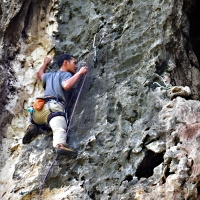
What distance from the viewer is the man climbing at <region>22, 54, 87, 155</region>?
634 centimetres

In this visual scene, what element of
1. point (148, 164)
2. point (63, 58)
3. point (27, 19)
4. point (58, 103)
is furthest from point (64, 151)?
point (27, 19)

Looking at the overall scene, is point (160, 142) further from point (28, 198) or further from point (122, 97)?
point (28, 198)

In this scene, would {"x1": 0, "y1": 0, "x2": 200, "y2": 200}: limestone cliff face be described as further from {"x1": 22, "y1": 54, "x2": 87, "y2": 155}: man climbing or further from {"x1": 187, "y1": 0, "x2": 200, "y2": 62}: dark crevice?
{"x1": 22, "y1": 54, "x2": 87, "y2": 155}: man climbing

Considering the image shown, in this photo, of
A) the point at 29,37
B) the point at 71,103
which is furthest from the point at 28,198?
the point at 29,37

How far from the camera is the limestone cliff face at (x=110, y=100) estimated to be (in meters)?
5.59

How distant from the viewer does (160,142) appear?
18.7 ft

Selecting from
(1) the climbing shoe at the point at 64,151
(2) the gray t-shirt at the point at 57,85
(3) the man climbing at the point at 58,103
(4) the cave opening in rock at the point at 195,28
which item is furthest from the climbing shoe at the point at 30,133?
(4) the cave opening in rock at the point at 195,28

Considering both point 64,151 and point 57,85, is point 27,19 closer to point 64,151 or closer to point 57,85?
point 57,85

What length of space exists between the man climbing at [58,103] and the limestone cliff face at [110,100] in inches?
6.8

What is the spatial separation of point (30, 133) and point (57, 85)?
814mm

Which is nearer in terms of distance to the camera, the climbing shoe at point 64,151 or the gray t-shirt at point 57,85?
the climbing shoe at point 64,151

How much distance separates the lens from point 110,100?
6684 millimetres

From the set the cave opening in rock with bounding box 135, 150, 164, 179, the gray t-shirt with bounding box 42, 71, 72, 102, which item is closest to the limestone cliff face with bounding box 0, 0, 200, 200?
the cave opening in rock with bounding box 135, 150, 164, 179

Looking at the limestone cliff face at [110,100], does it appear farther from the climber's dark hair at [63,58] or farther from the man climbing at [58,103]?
the climber's dark hair at [63,58]
